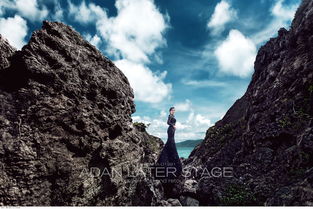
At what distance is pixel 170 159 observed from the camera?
52.5ft

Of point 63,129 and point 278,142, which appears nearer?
point 63,129

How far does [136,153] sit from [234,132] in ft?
56.5

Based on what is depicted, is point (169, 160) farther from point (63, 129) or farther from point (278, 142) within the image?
point (63, 129)

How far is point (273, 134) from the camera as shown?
1552cm

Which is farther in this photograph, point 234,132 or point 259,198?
point 234,132

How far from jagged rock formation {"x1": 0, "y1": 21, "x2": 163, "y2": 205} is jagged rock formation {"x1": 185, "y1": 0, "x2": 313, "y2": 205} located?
624 cm

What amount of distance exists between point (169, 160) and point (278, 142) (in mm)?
7737

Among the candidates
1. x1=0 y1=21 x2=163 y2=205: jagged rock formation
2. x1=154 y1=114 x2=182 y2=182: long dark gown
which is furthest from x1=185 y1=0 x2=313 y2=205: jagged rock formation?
x1=0 y1=21 x2=163 y2=205: jagged rock formation

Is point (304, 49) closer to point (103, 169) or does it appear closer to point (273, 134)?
point (273, 134)

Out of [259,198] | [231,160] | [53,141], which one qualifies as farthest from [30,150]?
[231,160]

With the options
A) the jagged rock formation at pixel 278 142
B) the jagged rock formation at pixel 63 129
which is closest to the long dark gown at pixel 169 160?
the jagged rock formation at pixel 278 142

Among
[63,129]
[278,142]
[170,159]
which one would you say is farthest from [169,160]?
[63,129]

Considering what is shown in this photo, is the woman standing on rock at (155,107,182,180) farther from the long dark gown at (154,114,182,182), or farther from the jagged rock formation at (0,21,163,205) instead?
the jagged rock formation at (0,21,163,205)

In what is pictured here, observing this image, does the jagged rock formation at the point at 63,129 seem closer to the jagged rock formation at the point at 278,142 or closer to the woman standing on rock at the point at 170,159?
the woman standing on rock at the point at 170,159
